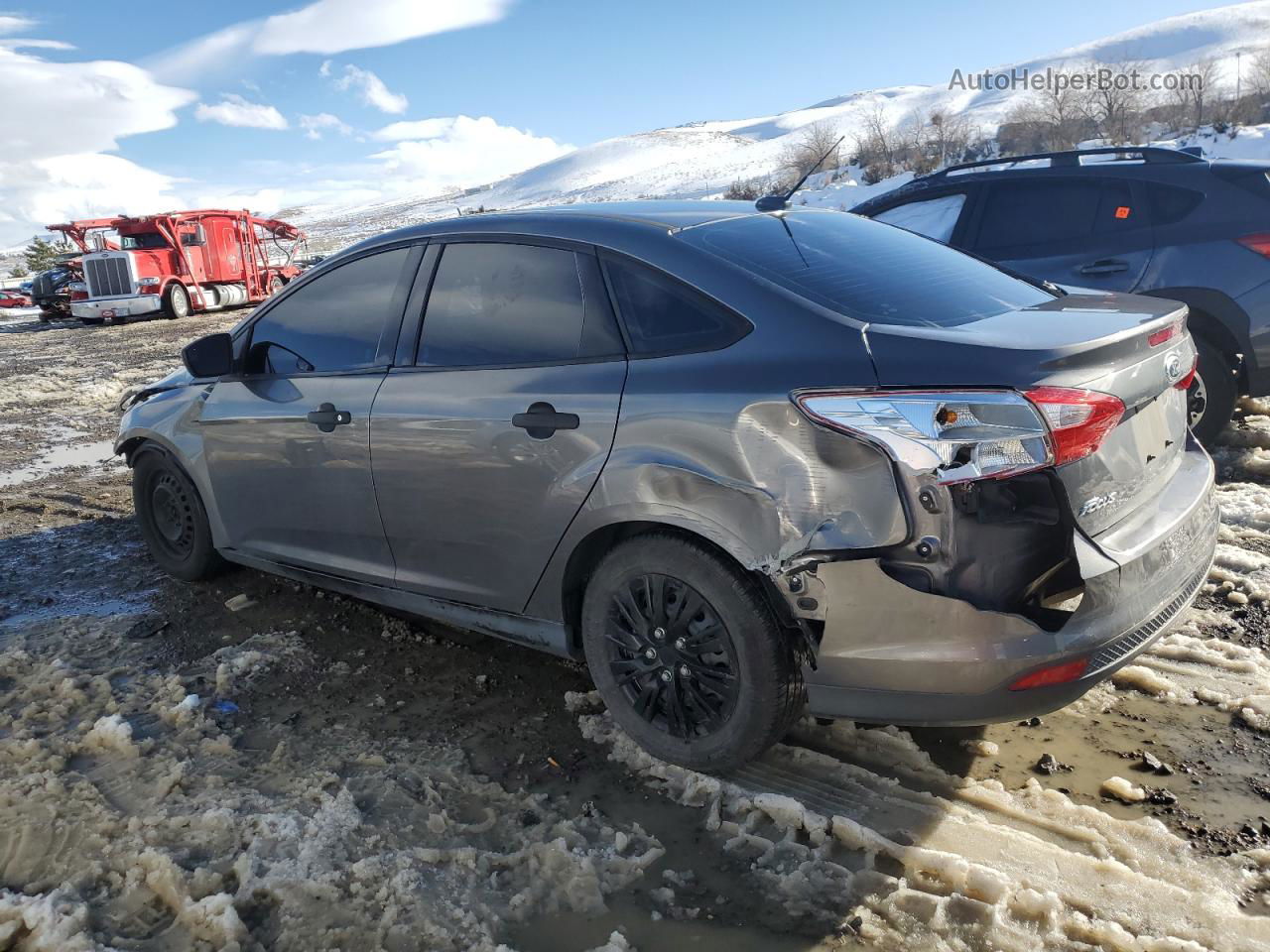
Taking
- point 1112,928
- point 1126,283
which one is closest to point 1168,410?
point 1112,928

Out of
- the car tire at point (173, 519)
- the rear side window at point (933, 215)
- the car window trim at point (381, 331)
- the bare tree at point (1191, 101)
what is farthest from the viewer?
the bare tree at point (1191, 101)

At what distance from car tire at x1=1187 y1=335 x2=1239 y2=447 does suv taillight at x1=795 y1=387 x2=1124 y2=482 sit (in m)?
3.70

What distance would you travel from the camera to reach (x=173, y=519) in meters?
4.79

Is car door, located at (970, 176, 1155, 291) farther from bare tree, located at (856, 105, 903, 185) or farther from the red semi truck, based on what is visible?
bare tree, located at (856, 105, 903, 185)

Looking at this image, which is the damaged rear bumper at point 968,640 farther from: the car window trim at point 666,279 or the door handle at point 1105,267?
the door handle at point 1105,267

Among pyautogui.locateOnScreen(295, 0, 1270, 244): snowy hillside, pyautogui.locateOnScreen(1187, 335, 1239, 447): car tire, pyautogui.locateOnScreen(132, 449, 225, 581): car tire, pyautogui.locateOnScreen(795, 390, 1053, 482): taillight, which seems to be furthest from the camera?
pyautogui.locateOnScreen(295, 0, 1270, 244): snowy hillside

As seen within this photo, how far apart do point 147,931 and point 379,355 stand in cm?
197

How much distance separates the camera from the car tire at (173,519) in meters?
4.60

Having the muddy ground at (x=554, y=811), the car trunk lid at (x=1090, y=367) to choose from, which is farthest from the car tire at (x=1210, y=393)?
the car trunk lid at (x=1090, y=367)

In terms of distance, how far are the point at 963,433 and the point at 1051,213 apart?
4.38 meters

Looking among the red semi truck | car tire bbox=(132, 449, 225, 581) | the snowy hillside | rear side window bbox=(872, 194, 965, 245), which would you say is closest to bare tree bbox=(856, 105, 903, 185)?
the red semi truck

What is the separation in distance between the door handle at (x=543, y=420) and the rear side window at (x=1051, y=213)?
4.22 m

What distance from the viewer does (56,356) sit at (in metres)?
16.2

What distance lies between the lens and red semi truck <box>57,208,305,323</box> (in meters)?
22.1
